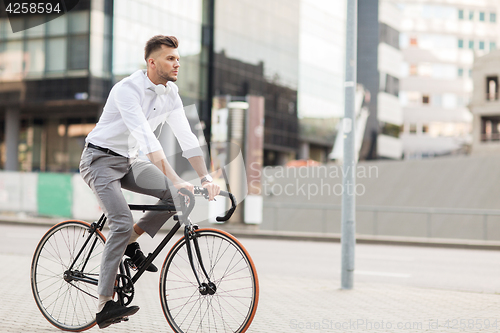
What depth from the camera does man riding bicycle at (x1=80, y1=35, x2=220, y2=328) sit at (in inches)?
149

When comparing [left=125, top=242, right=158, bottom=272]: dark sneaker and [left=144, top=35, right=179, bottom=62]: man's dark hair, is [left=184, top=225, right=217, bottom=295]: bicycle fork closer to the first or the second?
[left=125, top=242, right=158, bottom=272]: dark sneaker

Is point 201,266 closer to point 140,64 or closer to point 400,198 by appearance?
point 400,198

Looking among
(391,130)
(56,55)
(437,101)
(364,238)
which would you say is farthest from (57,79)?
(437,101)

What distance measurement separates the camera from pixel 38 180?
21.9 m

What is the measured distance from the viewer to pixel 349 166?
22.9 feet

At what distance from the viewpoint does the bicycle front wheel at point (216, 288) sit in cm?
362

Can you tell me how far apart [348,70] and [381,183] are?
54.9ft

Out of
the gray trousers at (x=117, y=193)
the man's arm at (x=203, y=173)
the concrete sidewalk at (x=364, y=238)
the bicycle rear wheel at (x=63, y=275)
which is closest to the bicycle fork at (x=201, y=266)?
the gray trousers at (x=117, y=193)

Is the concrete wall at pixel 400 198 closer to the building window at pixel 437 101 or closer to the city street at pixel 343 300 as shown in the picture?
the city street at pixel 343 300

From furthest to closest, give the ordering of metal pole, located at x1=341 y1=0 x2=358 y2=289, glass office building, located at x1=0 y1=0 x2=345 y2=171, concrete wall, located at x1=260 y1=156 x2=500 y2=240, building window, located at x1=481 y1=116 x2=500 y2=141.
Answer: building window, located at x1=481 y1=116 x2=500 y2=141 < glass office building, located at x1=0 y1=0 x2=345 y2=171 < concrete wall, located at x1=260 y1=156 x2=500 y2=240 < metal pole, located at x1=341 y1=0 x2=358 y2=289

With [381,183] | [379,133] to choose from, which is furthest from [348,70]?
[379,133]

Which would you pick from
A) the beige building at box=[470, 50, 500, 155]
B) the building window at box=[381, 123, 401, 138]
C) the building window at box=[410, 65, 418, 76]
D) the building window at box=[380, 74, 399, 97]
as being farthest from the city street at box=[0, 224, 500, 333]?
the building window at box=[410, 65, 418, 76]

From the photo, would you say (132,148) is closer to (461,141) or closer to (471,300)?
(471,300)

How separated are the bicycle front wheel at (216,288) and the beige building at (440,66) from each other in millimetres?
63951
